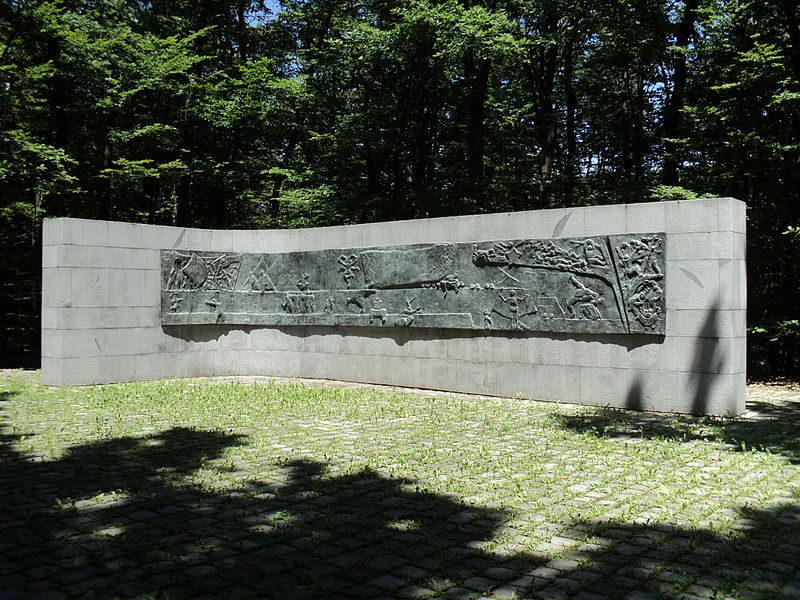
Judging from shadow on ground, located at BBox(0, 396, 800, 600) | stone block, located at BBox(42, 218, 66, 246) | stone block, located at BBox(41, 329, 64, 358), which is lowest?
shadow on ground, located at BBox(0, 396, 800, 600)

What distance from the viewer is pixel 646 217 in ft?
35.4

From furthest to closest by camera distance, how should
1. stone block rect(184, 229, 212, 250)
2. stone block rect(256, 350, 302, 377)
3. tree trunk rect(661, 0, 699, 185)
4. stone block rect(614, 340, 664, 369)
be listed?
tree trunk rect(661, 0, 699, 185) → stone block rect(256, 350, 302, 377) → stone block rect(184, 229, 212, 250) → stone block rect(614, 340, 664, 369)

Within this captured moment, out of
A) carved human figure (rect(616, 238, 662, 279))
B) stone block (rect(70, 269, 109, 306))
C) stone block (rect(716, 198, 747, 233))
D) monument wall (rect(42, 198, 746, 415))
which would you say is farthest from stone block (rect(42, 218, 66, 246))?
stone block (rect(716, 198, 747, 233))

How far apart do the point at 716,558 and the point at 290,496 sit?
134 inches

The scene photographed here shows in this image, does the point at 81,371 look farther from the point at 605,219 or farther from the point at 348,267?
the point at 605,219

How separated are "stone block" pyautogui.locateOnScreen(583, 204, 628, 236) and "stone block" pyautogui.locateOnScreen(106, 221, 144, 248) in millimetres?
9180

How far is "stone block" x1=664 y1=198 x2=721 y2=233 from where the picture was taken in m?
10.2

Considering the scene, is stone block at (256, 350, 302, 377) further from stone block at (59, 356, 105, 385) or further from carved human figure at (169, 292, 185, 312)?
stone block at (59, 356, 105, 385)

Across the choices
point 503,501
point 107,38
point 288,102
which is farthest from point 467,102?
point 503,501

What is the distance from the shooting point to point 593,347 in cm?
1141

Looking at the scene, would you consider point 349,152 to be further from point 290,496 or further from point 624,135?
point 290,496

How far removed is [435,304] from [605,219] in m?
3.57

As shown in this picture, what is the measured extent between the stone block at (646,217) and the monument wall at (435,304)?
0.02 meters

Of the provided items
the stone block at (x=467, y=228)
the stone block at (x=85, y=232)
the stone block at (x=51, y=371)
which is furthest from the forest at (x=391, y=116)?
the stone block at (x=467, y=228)
